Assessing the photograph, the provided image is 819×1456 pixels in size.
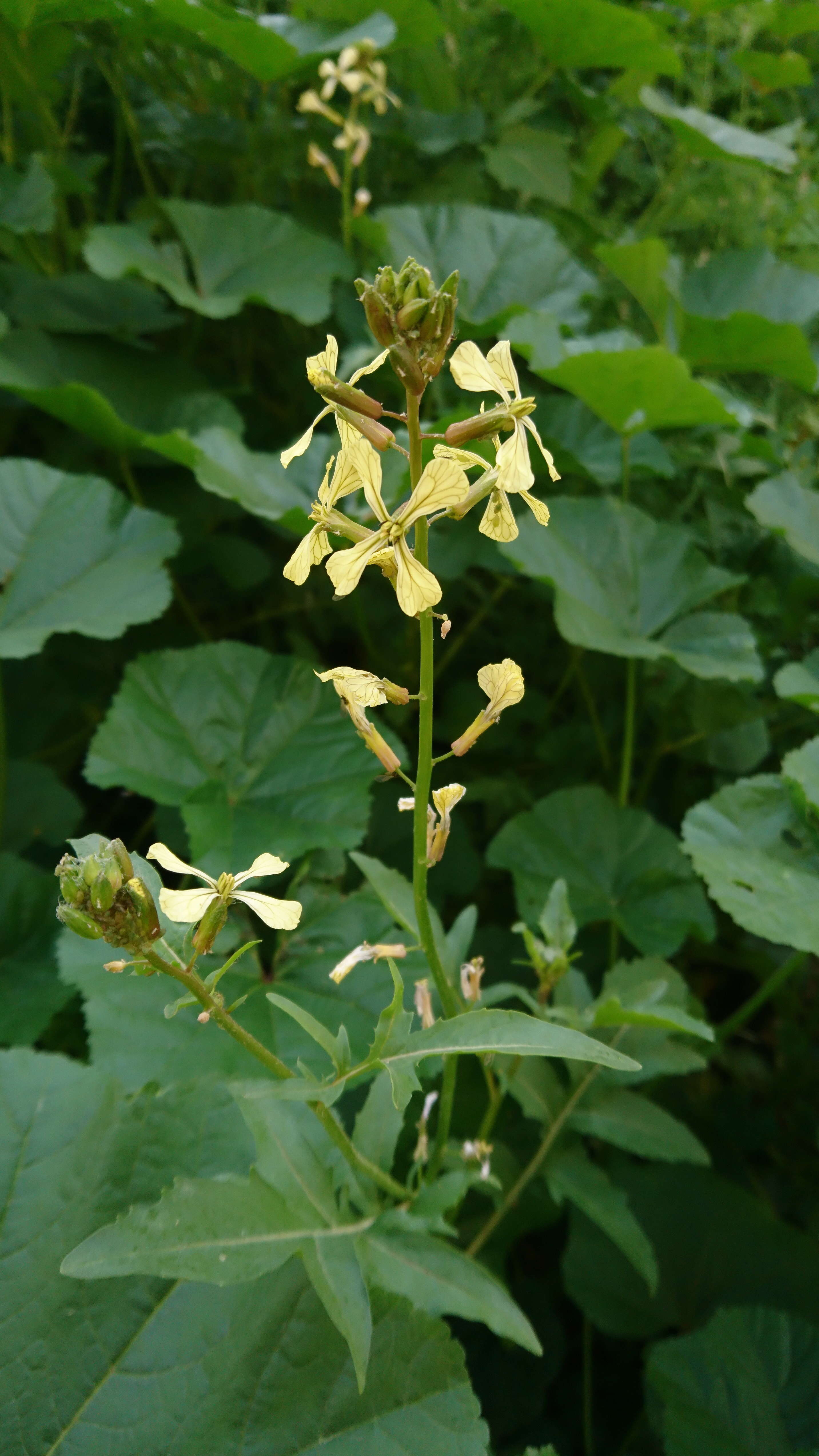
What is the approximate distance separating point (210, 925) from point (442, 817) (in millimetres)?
235

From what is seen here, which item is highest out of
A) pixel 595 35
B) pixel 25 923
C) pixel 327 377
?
pixel 595 35

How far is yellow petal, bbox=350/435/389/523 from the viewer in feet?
2.46

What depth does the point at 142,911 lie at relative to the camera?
724 mm

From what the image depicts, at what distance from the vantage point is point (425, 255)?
2182 mm

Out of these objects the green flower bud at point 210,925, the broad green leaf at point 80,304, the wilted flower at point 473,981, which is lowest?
the wilted flower at point 473,981

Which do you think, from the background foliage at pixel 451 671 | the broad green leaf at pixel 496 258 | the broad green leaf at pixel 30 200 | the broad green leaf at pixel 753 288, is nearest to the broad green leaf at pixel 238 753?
the background foliage at pixel 451 671

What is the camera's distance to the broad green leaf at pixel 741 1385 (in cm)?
123

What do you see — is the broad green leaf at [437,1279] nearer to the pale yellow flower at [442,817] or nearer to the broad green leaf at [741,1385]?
the pale yellow flower at [442,817]

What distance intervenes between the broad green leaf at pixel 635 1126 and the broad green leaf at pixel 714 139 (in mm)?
1961

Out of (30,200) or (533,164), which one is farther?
(533,164)

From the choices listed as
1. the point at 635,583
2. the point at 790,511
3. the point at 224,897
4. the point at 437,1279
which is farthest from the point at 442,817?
the point at 790,511

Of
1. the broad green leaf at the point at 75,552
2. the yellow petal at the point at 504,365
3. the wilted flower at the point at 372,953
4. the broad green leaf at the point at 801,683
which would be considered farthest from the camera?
the broad green leaf at the point at 75,552

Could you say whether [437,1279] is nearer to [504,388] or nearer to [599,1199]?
[599,1199]

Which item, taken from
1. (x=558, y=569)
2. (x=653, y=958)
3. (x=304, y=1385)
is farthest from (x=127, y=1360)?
(x=558, y=569)
